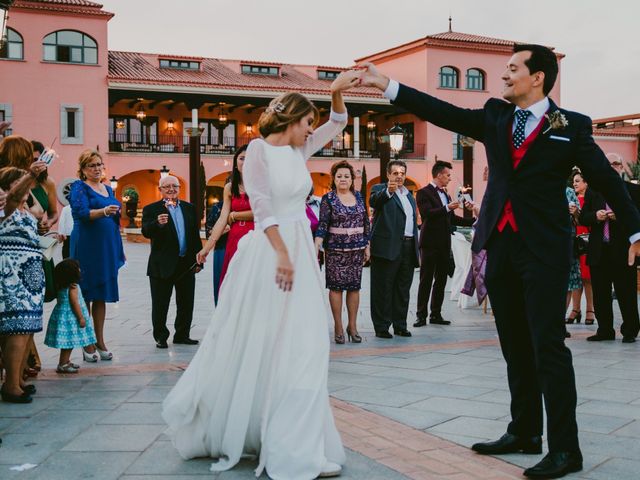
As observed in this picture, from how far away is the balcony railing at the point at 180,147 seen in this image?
129 feet

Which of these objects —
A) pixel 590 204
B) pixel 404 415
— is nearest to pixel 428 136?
pixel 590 204

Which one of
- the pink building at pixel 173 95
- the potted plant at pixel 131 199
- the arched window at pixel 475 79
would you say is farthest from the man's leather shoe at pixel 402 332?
the arched window at pixel 475 79

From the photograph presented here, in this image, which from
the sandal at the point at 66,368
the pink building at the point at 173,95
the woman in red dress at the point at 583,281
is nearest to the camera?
the sandal at the point at 66,368

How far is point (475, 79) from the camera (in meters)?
46.7

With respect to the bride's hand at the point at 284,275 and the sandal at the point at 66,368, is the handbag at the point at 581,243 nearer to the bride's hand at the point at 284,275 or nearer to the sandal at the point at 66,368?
the sandal at the point at 66,368

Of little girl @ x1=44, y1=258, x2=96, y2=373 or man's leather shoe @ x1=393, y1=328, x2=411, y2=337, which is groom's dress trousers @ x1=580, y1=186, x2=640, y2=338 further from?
little girl @ x1=44, y1=258, x2=96, y2=373

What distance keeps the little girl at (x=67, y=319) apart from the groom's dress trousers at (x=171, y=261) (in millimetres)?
1500

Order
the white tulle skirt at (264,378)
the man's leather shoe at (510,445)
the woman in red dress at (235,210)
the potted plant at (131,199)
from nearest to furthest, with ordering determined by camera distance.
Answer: the white tulle skirt at (264,378) → the man's leather shoe at (510,445) → the woman in red dress at (235,210) → the potted plant at (131,199)

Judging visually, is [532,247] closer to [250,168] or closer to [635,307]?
[250,168]

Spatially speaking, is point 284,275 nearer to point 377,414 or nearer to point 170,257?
point 377,414

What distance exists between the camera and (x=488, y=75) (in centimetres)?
4662

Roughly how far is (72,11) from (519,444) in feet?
123

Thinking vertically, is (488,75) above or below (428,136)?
above

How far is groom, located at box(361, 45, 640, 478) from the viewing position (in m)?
3.79
